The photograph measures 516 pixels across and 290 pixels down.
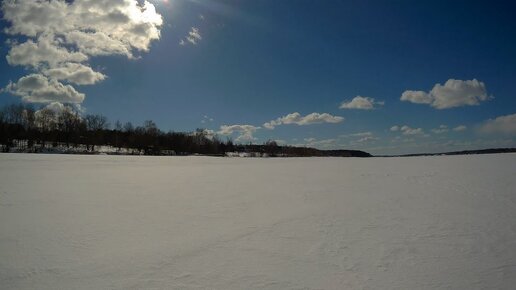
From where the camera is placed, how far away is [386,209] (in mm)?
7324

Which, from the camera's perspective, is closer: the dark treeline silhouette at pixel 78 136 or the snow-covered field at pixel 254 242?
the snow-covered field at pixel 254 242

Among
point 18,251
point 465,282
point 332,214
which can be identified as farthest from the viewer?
point 332,214

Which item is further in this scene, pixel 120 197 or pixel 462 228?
pixel 120 197

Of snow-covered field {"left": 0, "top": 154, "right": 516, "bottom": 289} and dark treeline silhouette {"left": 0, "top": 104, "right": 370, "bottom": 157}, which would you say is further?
dark treeline silhouette {"left": 0, "top": 104, "right": 370, "bottom": 157}

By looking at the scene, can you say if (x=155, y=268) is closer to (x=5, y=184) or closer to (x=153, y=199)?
(x=153, y=199)

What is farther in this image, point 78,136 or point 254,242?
point 78,136

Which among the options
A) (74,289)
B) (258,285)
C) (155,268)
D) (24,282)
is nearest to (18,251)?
(24,282)

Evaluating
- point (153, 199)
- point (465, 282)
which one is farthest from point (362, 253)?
point (153, 199)

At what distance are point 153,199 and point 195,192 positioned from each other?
1.59m

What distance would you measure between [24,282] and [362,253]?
12.8 ft

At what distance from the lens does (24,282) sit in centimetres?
351

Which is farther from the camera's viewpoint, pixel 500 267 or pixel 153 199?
pixel 153 199

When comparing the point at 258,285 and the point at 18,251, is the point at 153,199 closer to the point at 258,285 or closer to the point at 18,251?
the point at 18,251

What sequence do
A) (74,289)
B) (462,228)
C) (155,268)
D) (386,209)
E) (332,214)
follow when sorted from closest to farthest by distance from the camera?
(74,289)
(155,268)
(462,228)
(332,214)
(386,209)
